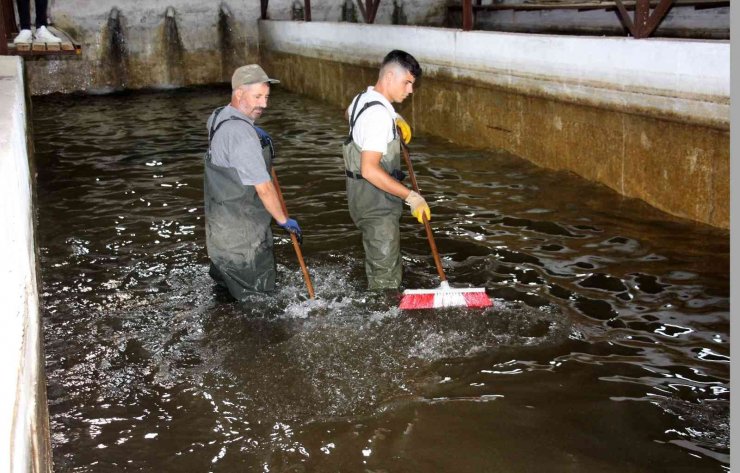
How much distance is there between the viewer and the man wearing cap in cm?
532

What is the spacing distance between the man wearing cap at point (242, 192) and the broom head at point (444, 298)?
100 cm

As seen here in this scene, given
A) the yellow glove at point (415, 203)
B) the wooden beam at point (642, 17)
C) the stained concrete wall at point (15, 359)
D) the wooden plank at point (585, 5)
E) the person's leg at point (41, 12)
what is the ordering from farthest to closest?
1. the wooden plank at point (585, 5)
2. the person's leg at point (41, 12)
3. the wooden beam at point (642, 17)
4. the yellow glove at point (415, 203)
5. the stained concrete wall at point (15, 359)

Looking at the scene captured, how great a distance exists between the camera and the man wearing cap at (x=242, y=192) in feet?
17.5

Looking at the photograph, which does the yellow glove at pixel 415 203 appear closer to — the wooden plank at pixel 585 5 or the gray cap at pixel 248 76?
the gray cap at pixel 248 76

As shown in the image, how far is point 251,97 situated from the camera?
213 inches

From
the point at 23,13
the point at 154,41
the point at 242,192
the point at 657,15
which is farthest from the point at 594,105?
the point at 154,41

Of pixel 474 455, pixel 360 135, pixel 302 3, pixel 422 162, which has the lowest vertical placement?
pixel 474 455

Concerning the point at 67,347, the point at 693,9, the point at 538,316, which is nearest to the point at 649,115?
the point at 538,316

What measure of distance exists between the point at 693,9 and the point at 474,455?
12415mm

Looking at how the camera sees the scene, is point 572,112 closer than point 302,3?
Yes

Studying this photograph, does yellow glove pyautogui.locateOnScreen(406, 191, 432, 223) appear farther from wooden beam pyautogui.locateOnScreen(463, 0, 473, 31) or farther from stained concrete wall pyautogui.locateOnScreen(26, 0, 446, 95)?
stained concrete wall pyautogui.locateOnScreen(26, 0, 446, 95)

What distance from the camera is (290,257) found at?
726 cm

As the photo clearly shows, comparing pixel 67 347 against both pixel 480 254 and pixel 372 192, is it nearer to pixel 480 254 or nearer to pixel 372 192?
pixel 372 192

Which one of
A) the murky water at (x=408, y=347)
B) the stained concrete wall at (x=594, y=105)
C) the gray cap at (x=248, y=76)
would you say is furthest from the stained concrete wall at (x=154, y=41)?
the gray cap at (x=248, y=76)
